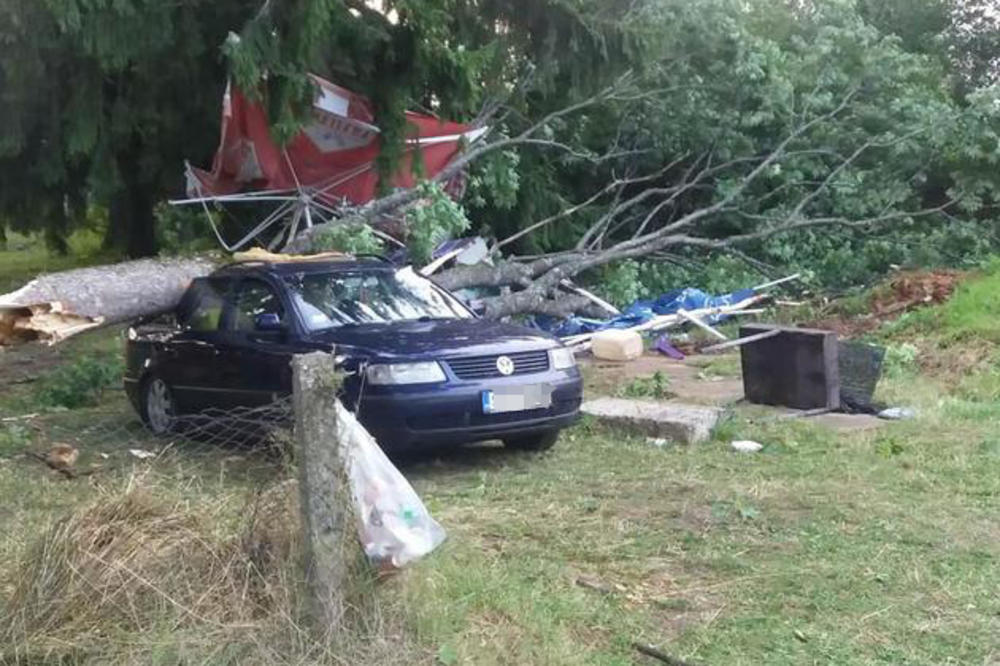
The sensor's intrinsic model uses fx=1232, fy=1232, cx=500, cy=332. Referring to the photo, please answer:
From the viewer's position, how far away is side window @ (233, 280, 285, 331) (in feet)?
31.2

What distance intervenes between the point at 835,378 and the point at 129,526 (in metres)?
7.25

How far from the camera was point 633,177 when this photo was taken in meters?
20.2

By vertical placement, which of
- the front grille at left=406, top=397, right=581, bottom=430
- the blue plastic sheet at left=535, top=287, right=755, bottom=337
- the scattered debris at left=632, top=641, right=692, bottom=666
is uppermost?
the front grille at left=406, top=397, right=581, bottom=430

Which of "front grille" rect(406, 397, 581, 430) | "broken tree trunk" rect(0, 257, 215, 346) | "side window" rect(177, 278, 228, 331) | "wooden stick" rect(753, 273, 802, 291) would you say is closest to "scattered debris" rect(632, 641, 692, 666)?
"front grille" rect(406, 397, 581, 430)

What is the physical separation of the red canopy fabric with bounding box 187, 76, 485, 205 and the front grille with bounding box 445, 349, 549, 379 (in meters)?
7.12

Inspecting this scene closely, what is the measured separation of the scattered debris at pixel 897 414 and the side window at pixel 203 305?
5590mm

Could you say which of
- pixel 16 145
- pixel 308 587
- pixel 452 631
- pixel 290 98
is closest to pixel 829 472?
pixel 452 631

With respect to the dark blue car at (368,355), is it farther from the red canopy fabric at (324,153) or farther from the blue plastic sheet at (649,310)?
the blue plastic sheet at (649,310)

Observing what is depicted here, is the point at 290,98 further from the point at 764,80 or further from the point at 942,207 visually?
the point at 942,207

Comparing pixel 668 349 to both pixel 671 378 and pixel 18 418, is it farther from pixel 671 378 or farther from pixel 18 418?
pixel 18 418

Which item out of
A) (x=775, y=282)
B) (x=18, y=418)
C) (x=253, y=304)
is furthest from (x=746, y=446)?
(x=775, y=282)

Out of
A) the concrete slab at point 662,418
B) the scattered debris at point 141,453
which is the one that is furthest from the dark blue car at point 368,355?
the concrete slab at point 662,418

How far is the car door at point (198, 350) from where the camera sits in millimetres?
9734

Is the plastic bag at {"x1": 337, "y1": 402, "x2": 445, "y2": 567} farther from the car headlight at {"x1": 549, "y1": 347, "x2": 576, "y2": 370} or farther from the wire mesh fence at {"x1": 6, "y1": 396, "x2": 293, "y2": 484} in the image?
the car headlight at {"x1": 549, "y1": 347, "x2": 576, "y2": 370}
